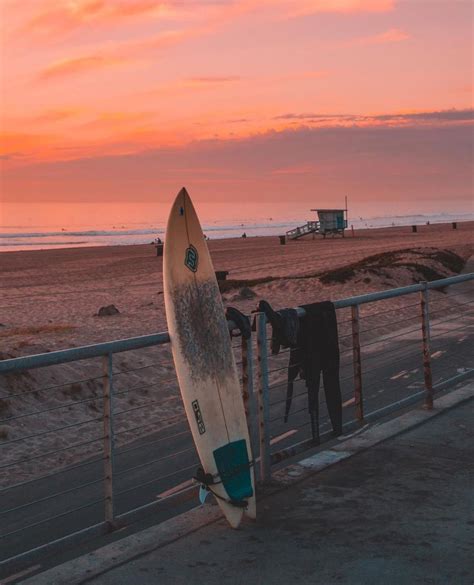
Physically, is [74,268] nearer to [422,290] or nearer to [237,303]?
[237,303]

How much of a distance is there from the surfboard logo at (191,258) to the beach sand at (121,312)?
916mm

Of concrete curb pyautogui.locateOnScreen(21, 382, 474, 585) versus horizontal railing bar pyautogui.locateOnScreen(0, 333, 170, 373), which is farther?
concrete curb pyautogui.locateOnScreen(21, 382, 474, 585)

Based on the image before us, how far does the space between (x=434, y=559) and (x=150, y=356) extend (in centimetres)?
1231

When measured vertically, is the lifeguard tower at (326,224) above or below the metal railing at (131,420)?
above

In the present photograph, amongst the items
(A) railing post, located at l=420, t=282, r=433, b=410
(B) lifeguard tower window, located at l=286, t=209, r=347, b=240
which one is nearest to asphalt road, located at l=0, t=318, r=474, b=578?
(A) railing post, located at l=420, t=282, r=433, b=410

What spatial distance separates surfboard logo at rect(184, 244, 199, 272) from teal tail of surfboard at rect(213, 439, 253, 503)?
52.2 inches

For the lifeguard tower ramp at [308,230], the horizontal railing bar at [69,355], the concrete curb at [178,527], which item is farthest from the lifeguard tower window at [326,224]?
the horizontal railing bar at [69,355]

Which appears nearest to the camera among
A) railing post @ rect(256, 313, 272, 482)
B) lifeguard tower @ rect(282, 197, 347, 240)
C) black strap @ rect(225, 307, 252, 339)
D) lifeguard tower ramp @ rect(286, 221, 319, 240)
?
black strap @ rect(225, 307, 252, 339)

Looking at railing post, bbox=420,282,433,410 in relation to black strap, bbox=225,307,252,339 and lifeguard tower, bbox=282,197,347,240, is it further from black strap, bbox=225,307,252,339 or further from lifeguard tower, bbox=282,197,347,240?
lifeguard tower, bbox=282,197,347,240

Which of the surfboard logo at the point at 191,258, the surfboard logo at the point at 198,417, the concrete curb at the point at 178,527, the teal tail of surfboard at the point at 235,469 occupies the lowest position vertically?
the concrete curb at the point at 178,527

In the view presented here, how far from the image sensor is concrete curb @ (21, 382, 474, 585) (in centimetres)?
501

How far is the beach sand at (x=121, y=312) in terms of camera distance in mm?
11992

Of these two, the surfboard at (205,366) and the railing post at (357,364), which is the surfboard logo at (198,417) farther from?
the railing post at (357,364)

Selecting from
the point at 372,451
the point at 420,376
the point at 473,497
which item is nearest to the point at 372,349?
the point at 420,376
